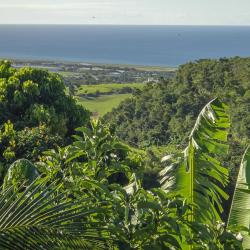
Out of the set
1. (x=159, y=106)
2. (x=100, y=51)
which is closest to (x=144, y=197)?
(x=159, y=106)

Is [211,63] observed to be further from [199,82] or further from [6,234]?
[6,234]

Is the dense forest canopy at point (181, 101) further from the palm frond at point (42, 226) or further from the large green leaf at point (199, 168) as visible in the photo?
the palm frond at point (42, 226)

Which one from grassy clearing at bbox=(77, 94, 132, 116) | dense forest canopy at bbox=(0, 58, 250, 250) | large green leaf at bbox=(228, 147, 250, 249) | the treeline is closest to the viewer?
dense forest canopy at bbox=(0, 58, 250, 250)

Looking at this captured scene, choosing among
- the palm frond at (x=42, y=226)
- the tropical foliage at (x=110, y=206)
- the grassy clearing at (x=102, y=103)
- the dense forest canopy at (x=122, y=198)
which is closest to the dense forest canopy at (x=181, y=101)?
the grassy clearing at (x=102, y=103)

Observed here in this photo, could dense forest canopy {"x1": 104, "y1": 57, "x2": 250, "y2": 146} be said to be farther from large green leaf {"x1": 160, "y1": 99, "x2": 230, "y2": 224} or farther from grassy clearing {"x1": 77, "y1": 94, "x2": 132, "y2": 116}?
large green leaf {"x1": 160, "y1": 99, "x2": 230, "y2": 224}

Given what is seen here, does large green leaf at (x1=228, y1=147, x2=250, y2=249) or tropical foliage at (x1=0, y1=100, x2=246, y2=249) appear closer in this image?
tropical foliage at (x1=0, y1=100, x2=246, y2=249)

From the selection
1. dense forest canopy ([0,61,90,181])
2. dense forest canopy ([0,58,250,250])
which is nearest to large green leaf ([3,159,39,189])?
dense forest canopy ([0,58,250,250])
